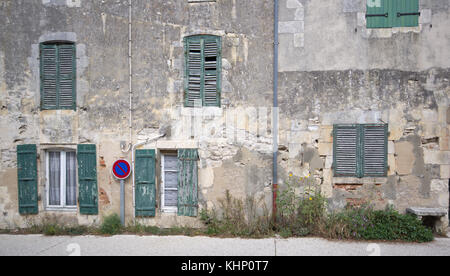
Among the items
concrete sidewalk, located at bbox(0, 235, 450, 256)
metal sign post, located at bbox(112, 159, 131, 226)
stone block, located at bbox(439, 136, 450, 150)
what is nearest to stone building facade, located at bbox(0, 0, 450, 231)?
stone block, located at bbox(439, 136, 450, 150)

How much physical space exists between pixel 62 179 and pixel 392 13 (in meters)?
7.58

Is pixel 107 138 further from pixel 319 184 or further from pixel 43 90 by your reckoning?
pixel 319 184

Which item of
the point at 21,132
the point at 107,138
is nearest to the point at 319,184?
the point at 107,138

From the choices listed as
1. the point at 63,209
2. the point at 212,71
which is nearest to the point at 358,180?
the point at 212,71

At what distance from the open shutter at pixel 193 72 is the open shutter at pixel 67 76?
96.6 inches

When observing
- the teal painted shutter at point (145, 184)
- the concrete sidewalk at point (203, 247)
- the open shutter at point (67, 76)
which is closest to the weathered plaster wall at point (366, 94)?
the concrete sidewalk at point (203, 247)

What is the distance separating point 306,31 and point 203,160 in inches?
131

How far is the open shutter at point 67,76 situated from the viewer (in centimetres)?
659

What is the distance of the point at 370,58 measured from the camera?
6.05 metres

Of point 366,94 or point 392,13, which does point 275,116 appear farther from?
point 392,13

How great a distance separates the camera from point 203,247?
536cm

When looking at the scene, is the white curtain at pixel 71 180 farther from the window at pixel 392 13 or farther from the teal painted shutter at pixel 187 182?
the window at pixel 392 13

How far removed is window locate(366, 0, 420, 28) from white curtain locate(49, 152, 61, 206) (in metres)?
7.05

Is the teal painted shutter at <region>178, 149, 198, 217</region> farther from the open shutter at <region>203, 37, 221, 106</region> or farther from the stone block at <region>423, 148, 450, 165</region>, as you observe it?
the stone block at <region>423, 148, 450, 165</region>
